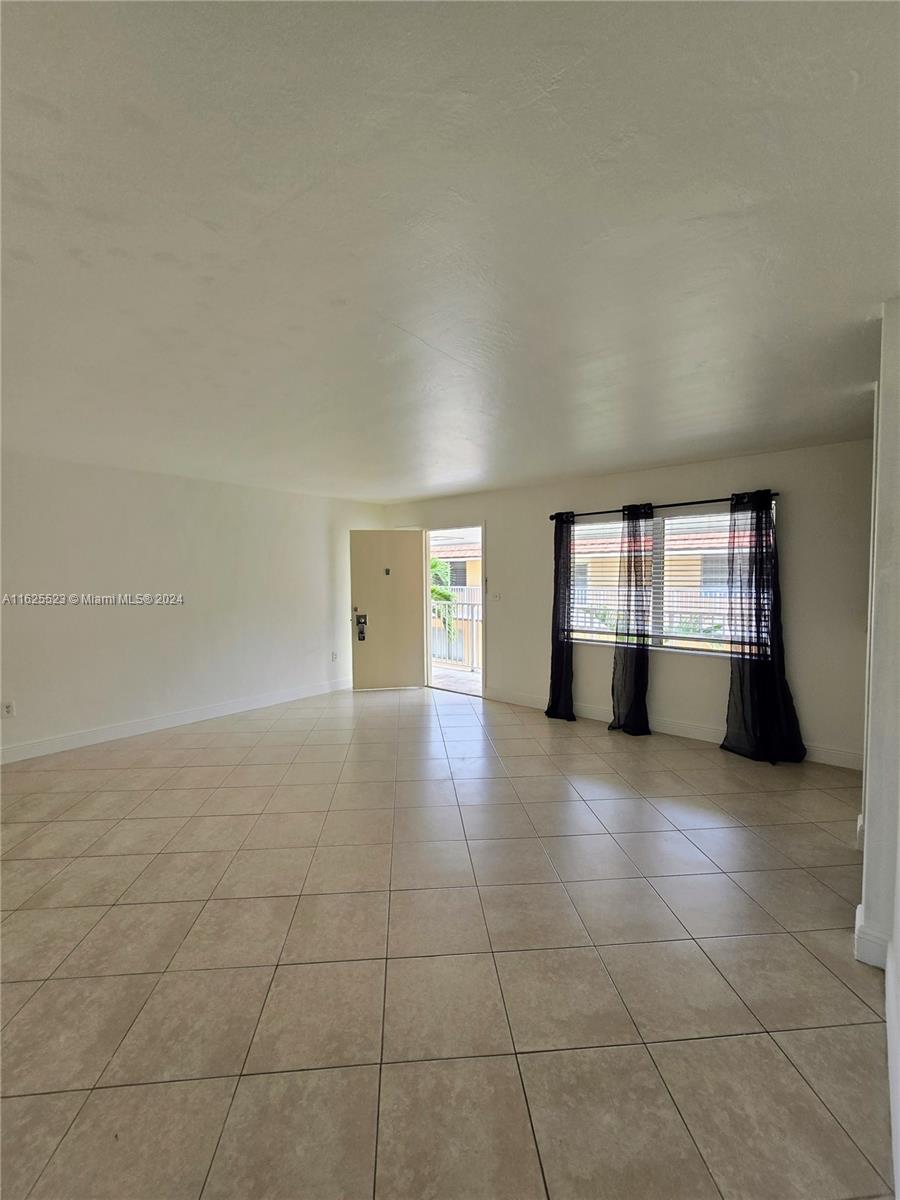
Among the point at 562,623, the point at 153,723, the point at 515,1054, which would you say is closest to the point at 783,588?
the point at 562,623

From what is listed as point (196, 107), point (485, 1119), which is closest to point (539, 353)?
point (196, 107)

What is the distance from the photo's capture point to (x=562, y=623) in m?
4.93

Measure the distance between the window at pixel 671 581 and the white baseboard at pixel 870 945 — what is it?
247 centimetres

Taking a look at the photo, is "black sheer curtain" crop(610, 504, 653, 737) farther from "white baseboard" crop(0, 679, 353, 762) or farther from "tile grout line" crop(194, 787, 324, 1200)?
"white baseboard" crop(0, 679, 353, 762)

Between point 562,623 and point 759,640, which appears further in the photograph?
point 562,623

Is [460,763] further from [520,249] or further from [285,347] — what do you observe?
[520,249]

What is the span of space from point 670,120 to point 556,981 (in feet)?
7.96

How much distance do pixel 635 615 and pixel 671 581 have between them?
0.43m

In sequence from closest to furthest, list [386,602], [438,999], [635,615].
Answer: [438,999] < [635,615] < [386,602]

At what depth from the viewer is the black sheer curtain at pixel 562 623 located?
488 centimetres

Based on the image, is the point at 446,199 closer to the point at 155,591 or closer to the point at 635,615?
the point at 635,615

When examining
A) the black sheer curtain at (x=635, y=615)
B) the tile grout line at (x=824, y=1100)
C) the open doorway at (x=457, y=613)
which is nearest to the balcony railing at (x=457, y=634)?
the open doorway at (x=457, y=613)

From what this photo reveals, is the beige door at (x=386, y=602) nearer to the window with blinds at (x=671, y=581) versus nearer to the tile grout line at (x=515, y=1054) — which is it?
the window with blinds at (x=671, y=581)

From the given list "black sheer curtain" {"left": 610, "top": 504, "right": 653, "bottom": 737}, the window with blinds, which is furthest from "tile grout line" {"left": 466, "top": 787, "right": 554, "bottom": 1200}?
the window with blinds
